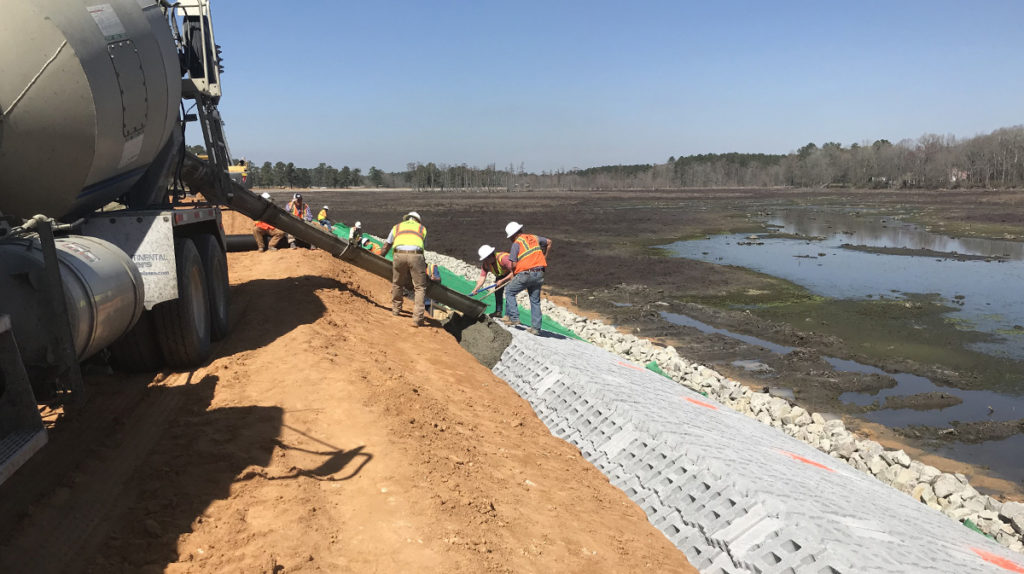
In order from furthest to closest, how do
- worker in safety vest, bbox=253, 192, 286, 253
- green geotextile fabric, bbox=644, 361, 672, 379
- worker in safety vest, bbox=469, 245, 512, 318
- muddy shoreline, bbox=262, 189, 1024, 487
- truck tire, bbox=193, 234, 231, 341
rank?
worker in safety vest, bbox=253, 192, 286, 253 < muddy shoreline, bbox=262, 189, 1024, 487 < green geotextile fabric, bbox=644, 361, 672, 379 < worker in safety vest, bbox=469, 245, 512, 318 < truck tire, bbox=193, 234, 231, 341

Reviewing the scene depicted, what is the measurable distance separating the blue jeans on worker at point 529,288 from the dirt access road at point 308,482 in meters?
2.44

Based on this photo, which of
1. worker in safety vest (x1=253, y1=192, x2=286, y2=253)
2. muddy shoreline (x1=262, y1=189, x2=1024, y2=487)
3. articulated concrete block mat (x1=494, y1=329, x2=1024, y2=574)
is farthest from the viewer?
worker in safety vest (x1=253, y1=192, x2=286, y2=253)

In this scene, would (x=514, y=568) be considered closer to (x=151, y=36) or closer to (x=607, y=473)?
(x=607, y=473)

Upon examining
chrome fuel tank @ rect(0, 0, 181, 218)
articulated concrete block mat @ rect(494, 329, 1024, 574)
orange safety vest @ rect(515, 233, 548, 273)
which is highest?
chrome fuel tank @ rect(0, 0, 181, 218)

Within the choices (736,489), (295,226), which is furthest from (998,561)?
(295,226)

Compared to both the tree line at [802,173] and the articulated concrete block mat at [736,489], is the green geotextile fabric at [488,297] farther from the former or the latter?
the tree line at [802,173]

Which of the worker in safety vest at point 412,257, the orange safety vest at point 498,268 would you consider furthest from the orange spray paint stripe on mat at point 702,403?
the worker in safety vest at point 412,257

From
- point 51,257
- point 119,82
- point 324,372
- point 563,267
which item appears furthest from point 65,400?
point 563,267

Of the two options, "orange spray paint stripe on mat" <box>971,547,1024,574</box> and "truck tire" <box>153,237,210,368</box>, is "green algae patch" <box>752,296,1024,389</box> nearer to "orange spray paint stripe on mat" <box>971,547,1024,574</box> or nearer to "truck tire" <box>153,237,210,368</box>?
"orange spray paint stripe on mat" <box>971,547,1024,574</box>

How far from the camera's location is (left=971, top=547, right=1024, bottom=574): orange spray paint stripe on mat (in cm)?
501

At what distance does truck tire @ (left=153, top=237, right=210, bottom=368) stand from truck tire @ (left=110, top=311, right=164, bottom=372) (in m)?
0.07

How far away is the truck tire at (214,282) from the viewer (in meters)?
7.51

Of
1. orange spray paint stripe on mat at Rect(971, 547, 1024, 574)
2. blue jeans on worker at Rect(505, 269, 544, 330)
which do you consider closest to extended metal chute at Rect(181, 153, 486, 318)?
blue jeans on worker at Rect(505, 269, 544, 330)

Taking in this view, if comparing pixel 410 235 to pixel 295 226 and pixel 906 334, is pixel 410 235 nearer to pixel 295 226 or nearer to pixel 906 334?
pixel 295 226
